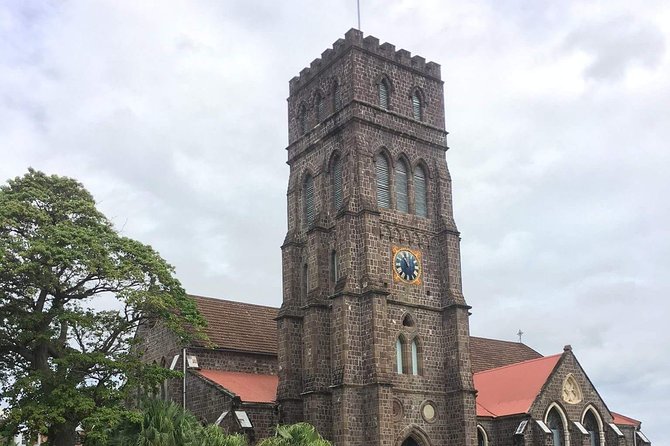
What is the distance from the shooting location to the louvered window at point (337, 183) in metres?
38.4

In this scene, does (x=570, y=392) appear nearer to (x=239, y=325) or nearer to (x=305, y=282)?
(x=305, y=282)

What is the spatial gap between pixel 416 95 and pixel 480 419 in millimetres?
16281

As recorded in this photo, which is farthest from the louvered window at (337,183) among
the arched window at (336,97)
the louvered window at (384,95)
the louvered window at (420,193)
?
the louvered window at (420,193)

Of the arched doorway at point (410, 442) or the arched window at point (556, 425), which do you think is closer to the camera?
the arched doorway at point (410, 442)

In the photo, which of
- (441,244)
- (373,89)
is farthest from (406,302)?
(373,89)

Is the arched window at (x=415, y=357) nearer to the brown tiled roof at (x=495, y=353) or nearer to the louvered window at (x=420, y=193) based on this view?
the louvered window at (x=420, y=193)

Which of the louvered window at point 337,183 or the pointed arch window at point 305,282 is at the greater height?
the louvered window at point 337,183

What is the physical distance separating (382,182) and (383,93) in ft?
15.3

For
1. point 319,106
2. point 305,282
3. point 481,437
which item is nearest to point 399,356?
point 305,282

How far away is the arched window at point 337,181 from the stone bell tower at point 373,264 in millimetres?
48

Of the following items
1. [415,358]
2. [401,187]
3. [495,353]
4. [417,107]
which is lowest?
[415,358]

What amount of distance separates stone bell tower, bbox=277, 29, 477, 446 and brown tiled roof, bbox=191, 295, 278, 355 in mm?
4082

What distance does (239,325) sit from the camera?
43.1 meters

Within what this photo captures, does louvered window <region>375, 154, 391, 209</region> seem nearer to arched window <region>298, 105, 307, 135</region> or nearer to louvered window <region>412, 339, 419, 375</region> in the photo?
arched window <region>298, 105, 307, 135</region>
